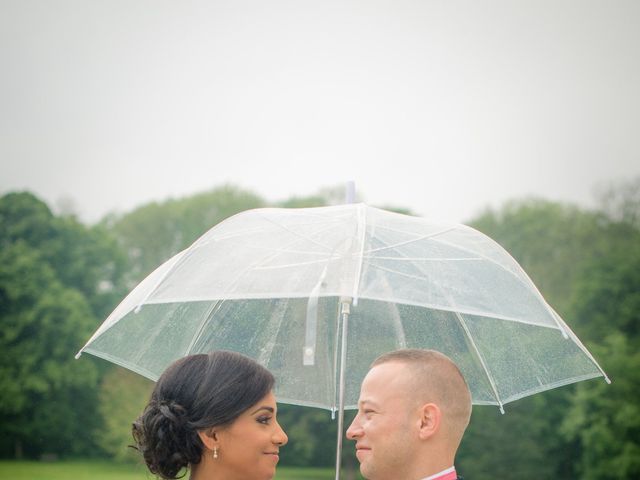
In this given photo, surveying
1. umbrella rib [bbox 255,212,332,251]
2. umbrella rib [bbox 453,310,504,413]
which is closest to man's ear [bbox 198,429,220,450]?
umbrella rib [bbox 255,212,332,251]

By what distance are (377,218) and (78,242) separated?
4177 cm

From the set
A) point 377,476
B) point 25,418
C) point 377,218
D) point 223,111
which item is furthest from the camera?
point 223,111

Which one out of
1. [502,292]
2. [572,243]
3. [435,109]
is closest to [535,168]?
[435,109]

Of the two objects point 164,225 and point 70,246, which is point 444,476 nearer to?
point 70,246

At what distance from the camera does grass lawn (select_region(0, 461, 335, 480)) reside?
143 ft

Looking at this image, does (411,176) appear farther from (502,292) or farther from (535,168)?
(502,292)

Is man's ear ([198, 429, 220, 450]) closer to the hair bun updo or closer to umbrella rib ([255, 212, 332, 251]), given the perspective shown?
the hair bun updo

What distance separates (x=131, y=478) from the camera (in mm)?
46750

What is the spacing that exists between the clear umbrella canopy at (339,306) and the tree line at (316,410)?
116ft

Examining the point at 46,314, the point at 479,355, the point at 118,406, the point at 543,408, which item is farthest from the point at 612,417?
the point at 479,355

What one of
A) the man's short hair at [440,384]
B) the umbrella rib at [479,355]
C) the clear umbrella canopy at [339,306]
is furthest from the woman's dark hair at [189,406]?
the umbrella rib at [479,355]

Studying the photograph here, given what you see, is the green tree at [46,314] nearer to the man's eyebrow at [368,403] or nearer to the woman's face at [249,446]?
the woman's face at [249,446]

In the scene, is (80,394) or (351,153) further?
(351,153)

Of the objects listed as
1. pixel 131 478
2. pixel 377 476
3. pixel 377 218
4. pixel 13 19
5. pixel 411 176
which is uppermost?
pixel 13 19
